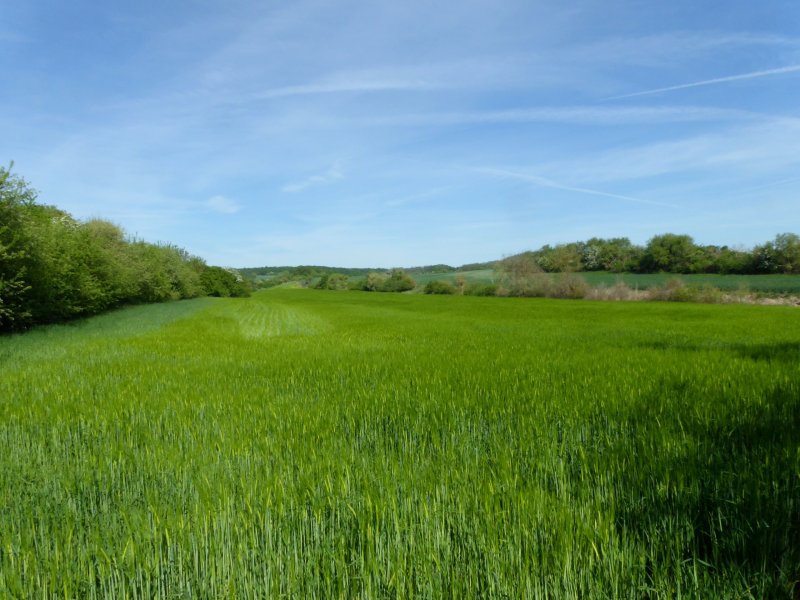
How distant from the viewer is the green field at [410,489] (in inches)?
102

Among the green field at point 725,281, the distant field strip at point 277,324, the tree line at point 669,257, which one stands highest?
the tree line at point 669,257

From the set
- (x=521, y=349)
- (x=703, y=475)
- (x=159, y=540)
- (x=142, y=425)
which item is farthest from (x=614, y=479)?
(x=521, y=349)

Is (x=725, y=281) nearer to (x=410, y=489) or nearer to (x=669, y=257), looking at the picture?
(x=669, y=257)

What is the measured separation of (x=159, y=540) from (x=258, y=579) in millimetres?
740

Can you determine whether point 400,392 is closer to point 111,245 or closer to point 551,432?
point 551,432

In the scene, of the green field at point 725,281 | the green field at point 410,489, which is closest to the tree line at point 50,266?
the green field at point 410,489

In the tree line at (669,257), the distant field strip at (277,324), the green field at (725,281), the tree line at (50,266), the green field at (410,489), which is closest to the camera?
the green field at (410,489)

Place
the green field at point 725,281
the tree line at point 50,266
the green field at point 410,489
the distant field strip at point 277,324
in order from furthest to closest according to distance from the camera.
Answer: the green field at point 725,281
the distant field strip at point 277,324
the tree line at point 50,266
the green field at point 410,489

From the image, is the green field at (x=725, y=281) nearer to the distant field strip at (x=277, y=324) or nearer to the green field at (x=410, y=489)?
the distant field strip at (x=277, y=324)

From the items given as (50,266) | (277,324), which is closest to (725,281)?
(277,324)

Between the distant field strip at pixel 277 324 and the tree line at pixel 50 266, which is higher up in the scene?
the tree line at pixel 50 266

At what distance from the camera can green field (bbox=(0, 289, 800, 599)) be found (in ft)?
8.53

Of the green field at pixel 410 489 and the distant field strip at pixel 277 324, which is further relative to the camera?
the distant field strip at pixel 277 324

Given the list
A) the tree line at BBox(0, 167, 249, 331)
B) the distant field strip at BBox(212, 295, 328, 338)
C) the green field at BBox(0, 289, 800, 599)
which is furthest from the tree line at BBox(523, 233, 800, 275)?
the green field at BBox(0, 289, 800, 599)
